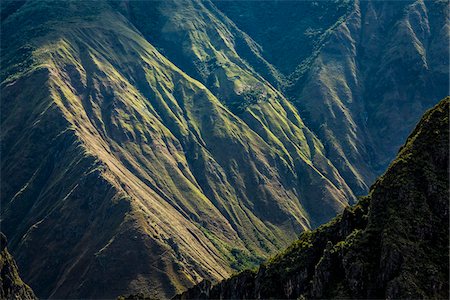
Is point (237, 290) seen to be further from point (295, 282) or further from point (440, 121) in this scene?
point (440, 121)

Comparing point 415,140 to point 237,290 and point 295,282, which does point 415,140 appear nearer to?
point 295,282

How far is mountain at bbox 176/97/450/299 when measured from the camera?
141 metres

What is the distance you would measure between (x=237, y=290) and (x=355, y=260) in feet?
160

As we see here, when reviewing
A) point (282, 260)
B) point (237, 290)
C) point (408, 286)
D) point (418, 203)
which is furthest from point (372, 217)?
point (237, 290)

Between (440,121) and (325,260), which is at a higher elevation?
(440,121)

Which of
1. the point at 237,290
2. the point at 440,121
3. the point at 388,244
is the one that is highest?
the point at 440,121

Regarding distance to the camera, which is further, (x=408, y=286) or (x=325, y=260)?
(x=325, y=260)

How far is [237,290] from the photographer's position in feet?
614

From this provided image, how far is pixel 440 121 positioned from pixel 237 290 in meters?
75.5

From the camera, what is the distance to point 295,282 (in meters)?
170

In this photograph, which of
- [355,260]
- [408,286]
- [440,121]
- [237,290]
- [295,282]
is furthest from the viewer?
[237,290]

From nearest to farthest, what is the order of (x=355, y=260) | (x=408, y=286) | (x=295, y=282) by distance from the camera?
(x=408, y=286)
(x=355, y=260)
(x=295, y=282)

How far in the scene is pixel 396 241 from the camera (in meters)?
144

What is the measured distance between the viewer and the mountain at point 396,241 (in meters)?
141
